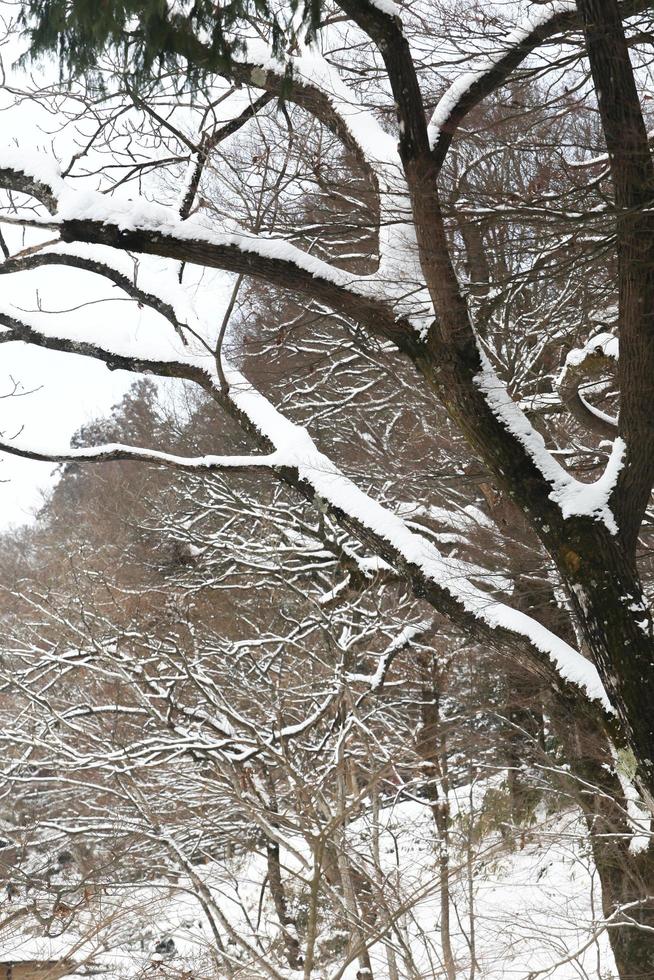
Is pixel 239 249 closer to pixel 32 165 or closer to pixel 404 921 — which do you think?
pixel 32 165

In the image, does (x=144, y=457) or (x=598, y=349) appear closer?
(x=598, y=349)

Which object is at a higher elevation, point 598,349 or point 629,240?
point 598,349

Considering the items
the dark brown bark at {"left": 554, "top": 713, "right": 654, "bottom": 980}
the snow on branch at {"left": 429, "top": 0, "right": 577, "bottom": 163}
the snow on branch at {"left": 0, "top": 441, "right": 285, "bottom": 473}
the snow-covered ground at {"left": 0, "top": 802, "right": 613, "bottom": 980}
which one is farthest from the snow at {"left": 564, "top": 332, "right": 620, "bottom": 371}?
the snow-covered ground at {"left": 0, "top": 802, "right": 613, "bottom": 980}

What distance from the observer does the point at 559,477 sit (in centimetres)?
412

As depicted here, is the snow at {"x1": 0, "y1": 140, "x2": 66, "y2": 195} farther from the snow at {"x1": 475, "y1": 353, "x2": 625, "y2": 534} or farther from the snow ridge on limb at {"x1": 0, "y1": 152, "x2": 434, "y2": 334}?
the snow at {"x1": 475, "y1": 353, "x2": 625, "y2": 534}

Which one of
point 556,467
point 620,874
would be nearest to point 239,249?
point 556,467

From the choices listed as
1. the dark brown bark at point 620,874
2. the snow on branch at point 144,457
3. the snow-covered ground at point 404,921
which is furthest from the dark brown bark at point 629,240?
the snow on branch at point 144,457

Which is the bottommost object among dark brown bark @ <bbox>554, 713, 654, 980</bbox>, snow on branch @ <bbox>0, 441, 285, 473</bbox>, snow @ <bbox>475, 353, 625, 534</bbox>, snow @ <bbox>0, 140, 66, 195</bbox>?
dark brown bark @ <bbox>554, 713, 654, 980</bbox>

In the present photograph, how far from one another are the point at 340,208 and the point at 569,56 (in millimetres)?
1229

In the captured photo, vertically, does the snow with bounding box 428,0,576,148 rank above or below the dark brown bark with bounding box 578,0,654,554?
above

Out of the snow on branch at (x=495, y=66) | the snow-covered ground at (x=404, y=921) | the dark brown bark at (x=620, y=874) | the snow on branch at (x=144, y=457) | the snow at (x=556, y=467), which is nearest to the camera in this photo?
the snow on branch at (x=495, y=66)

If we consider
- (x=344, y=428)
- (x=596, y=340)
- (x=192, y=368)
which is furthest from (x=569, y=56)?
(x=344, y=428)

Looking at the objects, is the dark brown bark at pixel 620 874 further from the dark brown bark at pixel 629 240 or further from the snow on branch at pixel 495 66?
the snow on branch at pixel 495 66

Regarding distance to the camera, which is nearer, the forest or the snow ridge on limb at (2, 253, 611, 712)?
the forest
